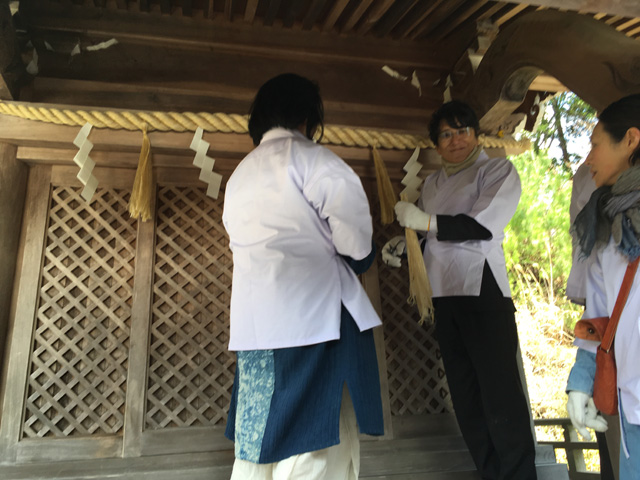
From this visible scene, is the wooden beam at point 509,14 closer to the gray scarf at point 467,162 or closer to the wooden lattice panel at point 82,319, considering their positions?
the gray scarf at point 467,162

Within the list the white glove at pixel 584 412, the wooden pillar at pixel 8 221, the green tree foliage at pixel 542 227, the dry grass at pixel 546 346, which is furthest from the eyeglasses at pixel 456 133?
the dry grass at pixel 546 346

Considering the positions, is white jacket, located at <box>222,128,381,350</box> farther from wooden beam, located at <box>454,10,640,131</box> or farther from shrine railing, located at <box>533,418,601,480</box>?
shrine railing, located at <box>533,418,601,480</box>

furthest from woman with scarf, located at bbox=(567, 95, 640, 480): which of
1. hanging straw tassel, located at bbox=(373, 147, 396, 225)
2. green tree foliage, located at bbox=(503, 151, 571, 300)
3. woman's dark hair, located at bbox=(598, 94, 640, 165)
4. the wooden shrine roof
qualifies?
green tree foliage, located at bbox=(503, 151, 571, 300)

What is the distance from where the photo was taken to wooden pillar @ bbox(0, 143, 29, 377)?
225 centimetres

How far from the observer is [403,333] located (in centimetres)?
269

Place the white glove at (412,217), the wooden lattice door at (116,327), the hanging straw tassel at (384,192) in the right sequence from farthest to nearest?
the hanging straw tassel at (384,192)
the wooden lattice door at (116,327)
the white glove at (412,217)

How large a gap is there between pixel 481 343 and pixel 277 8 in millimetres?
2042

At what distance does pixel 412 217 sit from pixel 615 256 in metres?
0.97

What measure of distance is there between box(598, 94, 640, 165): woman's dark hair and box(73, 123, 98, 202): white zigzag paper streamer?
208cm

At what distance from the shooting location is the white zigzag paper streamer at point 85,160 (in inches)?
87.2

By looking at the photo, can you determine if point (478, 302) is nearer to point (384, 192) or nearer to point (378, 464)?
point (384, 192)

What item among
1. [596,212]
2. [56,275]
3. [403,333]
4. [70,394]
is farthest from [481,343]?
[56,275]

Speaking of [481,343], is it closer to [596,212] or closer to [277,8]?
[596,212]

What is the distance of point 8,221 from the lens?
2.29 m
